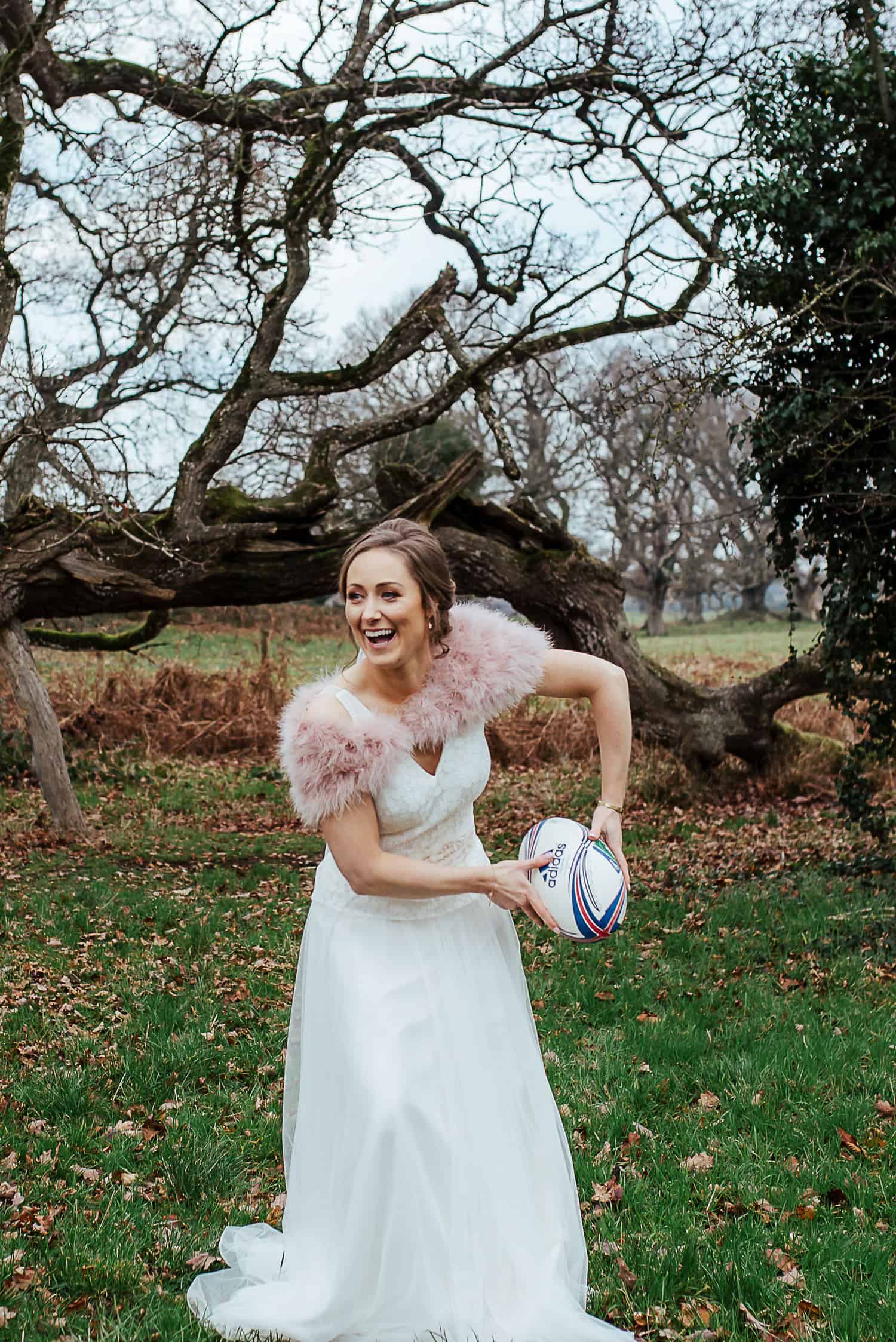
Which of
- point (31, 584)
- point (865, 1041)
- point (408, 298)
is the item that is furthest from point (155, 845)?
point (408, 298)

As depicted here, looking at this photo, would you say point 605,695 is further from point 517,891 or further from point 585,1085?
point 585,1085

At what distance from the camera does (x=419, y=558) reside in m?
3.24

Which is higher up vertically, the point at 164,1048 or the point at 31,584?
the point at 31,584

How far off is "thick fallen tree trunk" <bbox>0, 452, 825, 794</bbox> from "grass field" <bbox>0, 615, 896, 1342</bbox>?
7.30 ft

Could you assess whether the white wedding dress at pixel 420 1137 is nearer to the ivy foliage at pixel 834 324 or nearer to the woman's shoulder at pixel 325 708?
the woman's shoulder at pixel 325 708

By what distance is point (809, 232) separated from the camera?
7957 millimetres

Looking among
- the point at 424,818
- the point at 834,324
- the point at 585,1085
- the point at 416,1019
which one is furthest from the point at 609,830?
the point at 834,324

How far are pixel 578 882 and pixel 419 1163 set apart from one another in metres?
0.83

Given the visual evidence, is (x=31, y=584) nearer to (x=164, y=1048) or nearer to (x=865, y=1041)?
(x=164, y=1048)

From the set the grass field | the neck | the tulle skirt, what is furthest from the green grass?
the neck

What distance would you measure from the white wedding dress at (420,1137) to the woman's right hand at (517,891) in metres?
0.21

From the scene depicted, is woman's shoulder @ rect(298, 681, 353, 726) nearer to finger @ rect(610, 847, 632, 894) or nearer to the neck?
the neck

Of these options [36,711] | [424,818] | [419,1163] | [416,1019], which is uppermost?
[36,711]

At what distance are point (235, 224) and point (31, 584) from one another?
3.90 meters
